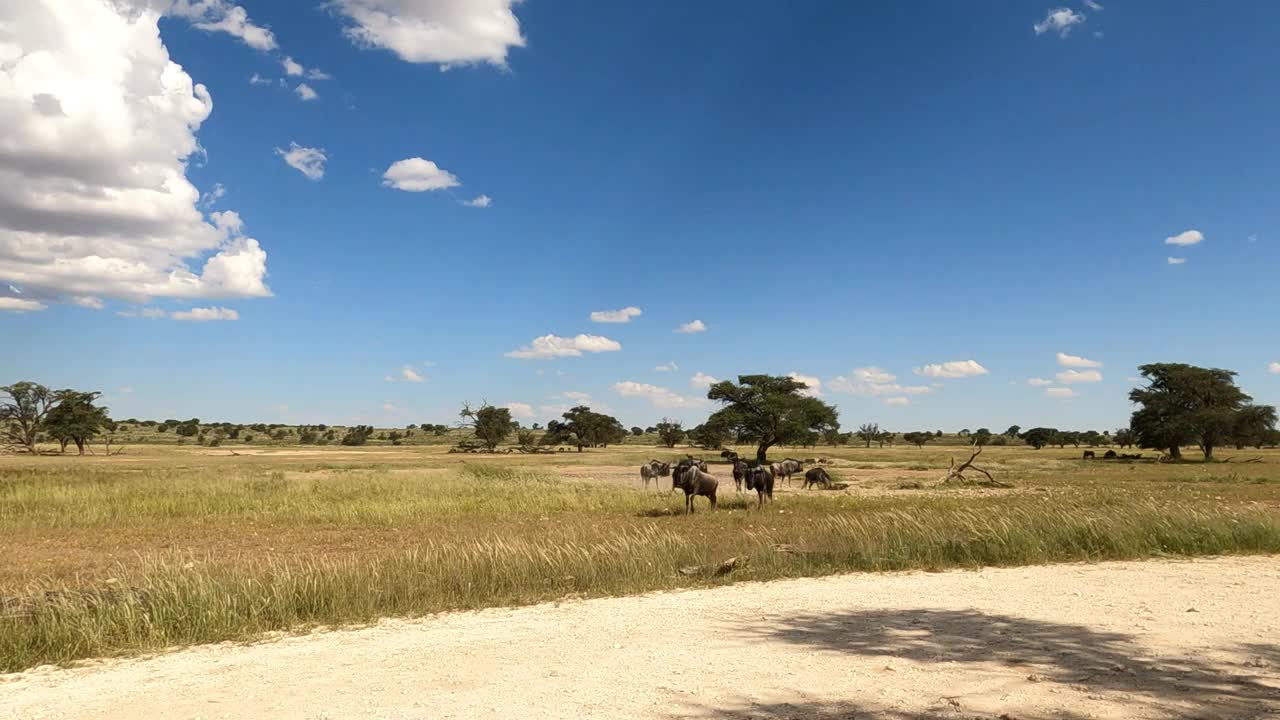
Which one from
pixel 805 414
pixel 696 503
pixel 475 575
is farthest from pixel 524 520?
pixel 805 414

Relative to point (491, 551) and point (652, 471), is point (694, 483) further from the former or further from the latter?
point (652, 471)

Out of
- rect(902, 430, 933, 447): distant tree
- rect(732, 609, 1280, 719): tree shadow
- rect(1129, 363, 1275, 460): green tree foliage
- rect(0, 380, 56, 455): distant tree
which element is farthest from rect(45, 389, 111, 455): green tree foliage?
rect(902, 430, 933, 447): distant tree

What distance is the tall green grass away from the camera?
30.1 feet

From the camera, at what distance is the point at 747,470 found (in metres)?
26.2

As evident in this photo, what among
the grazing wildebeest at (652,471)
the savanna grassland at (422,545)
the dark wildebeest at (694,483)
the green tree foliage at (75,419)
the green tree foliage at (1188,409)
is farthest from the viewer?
the green tree foliage at (75,419)

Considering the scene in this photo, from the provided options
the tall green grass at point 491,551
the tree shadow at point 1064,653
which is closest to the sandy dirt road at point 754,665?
the tree shadow at point 1064,653

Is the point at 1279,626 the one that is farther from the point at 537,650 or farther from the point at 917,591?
the point at 537,650

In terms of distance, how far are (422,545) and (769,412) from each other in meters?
54.3

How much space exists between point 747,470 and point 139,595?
1962 cm

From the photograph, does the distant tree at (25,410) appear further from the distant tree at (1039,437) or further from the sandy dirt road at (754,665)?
the distant tree at (1039,437)

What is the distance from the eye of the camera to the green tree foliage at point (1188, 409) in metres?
63.0

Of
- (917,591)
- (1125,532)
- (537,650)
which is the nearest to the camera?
(537,650)

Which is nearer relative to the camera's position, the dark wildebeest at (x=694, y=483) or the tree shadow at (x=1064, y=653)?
the tree shadow at (x=1064, y=653)

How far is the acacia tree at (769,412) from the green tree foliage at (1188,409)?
96.1 ft
